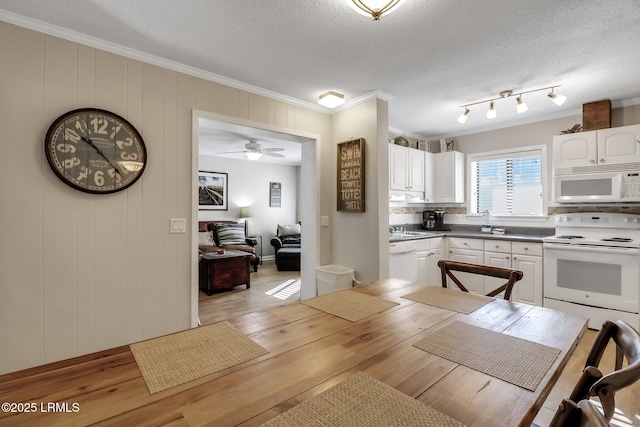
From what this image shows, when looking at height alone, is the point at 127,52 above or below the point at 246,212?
above

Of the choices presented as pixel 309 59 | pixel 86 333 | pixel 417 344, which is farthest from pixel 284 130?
pixel 417 344

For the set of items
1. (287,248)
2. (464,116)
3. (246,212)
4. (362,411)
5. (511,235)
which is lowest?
(287,248)

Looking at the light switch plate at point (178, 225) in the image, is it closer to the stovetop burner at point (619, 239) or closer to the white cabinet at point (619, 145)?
the stovetop burner at point (619, 239)

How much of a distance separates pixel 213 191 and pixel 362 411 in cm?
633

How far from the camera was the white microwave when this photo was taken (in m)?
3.03

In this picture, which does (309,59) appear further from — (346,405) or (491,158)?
(491,158)

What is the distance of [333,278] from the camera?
3.20m

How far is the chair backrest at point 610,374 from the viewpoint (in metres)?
0.65

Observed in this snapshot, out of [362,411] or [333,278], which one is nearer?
[362,411]

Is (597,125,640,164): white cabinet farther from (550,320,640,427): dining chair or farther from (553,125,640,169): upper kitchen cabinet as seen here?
(550,320,640,427): dining chair

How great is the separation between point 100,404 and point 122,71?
237 cm

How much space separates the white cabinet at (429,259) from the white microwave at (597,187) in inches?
57.0

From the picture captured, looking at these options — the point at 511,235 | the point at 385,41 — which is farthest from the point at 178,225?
the point at 511,235

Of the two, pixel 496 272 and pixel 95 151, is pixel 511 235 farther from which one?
pixel 95 151
